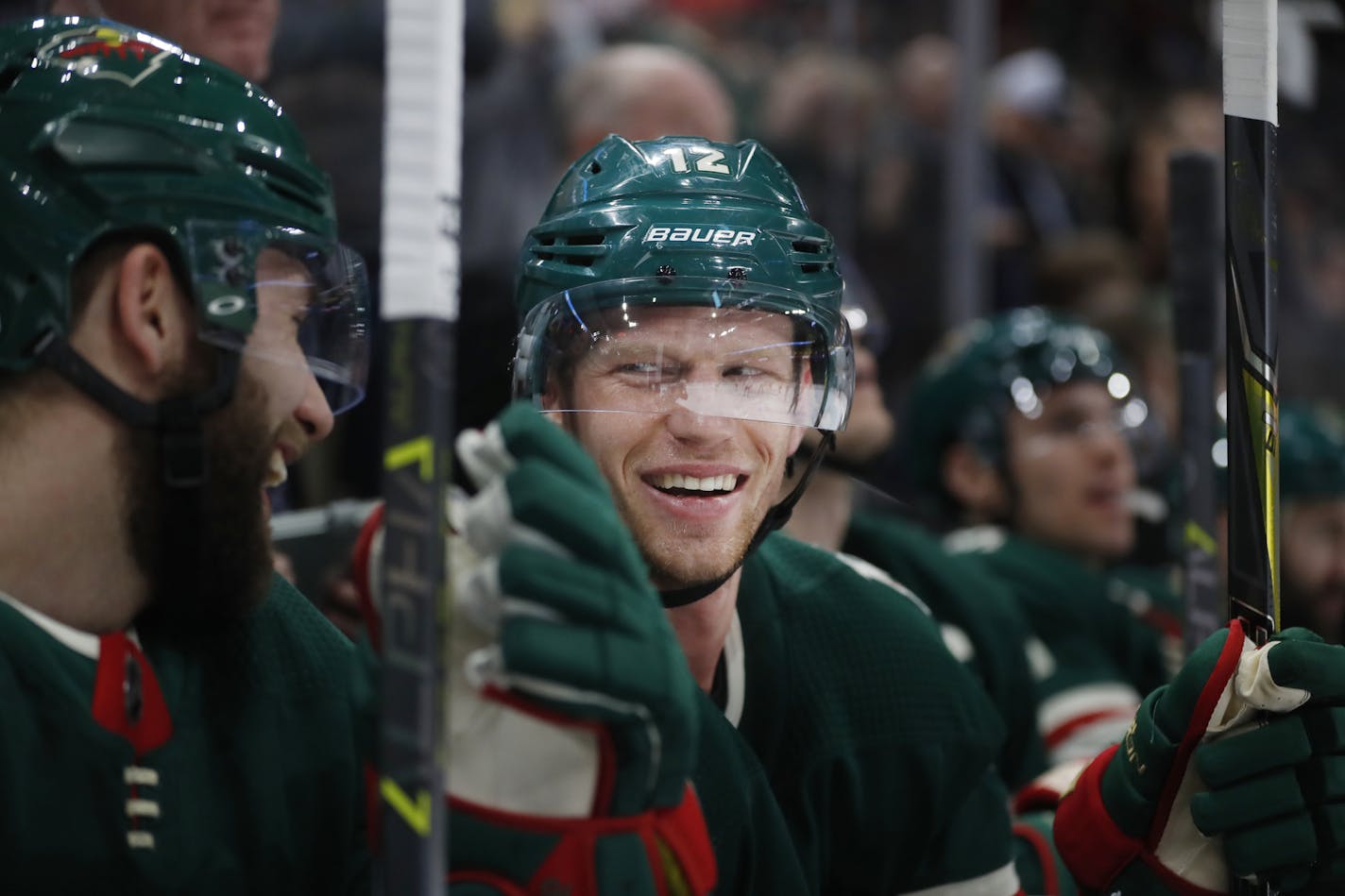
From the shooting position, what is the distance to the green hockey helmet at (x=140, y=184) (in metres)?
1.48

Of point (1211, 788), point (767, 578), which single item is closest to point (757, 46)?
point (767, 578)

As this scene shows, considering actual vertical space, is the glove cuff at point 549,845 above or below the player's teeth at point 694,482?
below

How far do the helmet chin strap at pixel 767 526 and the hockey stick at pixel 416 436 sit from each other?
493 millimetres

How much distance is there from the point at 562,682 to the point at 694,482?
0.52 m

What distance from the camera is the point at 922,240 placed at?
Result: 17.1 feet

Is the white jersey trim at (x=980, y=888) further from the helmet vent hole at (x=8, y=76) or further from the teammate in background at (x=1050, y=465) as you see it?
the teammate in background at (x=1050, y=465)

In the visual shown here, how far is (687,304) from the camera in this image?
5.76 feet

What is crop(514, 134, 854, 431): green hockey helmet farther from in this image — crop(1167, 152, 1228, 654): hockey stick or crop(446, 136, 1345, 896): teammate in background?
crop(1167, 152, 1228, 654): hockey stick

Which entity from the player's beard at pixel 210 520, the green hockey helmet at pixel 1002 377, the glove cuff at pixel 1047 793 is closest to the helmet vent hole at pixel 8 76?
the player's beard at pixel 210 520

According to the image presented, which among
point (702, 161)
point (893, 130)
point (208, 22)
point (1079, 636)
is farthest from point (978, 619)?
point (893, 130)

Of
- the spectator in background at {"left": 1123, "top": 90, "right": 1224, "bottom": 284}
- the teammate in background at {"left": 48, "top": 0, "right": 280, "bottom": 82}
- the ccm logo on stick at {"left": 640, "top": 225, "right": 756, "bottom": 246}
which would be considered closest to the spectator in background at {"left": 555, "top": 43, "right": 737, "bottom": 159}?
the teammate in background at {"left": 48, "top": 0, "right": 280, "bottom": 82}

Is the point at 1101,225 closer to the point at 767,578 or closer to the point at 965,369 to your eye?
the point at 965,369

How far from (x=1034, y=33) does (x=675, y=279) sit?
4855 mm

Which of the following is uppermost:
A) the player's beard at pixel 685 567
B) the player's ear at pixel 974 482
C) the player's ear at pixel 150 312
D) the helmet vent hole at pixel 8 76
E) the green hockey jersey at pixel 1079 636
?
the helmet vent hole at pixel 8 76
